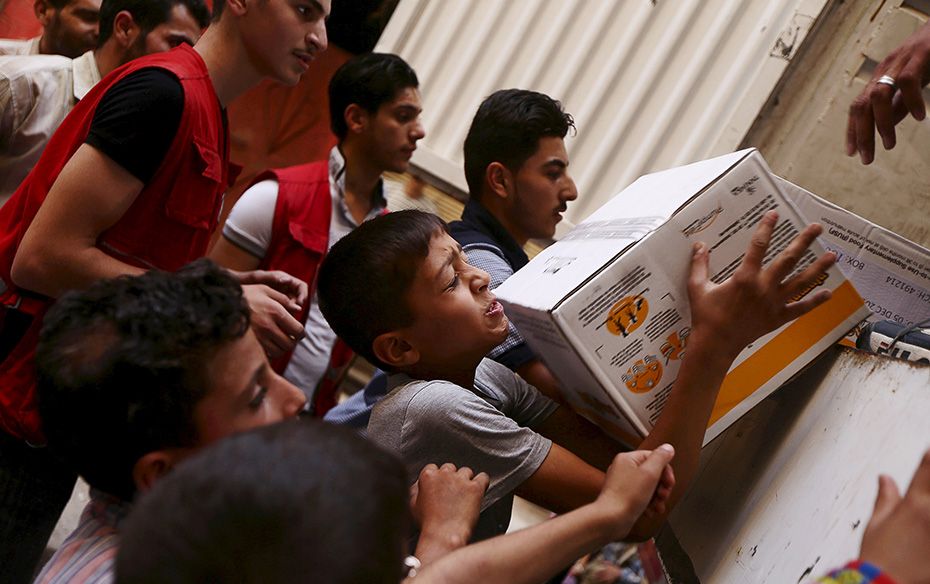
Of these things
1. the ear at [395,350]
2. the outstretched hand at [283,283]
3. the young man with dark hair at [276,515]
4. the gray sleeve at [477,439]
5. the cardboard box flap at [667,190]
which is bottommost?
the outstretched hand at [283,283]

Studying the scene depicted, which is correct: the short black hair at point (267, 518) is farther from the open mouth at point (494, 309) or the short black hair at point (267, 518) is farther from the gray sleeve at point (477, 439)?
the open mouth at point (494, 309)

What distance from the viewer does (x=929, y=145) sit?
8.01ft

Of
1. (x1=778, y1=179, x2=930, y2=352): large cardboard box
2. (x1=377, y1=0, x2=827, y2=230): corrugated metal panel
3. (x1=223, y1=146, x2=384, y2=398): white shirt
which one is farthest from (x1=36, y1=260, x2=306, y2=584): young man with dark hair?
(x1=377, y1=0, x2=827, y2=230): corrugated metal panel

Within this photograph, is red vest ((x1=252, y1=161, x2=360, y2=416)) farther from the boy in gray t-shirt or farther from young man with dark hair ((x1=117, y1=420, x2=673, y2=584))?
young man with dark hair ((x1=117, y1=420, x2=673, y2=584))

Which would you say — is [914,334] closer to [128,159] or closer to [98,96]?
[128,159]

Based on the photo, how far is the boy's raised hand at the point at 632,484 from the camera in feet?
3.93

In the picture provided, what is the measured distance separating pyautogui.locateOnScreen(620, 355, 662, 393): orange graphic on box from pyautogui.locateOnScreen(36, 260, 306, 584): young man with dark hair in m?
0.46

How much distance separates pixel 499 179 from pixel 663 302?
39.0 inches

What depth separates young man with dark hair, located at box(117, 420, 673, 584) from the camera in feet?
2.34

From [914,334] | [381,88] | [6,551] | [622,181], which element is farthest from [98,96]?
[622,181]

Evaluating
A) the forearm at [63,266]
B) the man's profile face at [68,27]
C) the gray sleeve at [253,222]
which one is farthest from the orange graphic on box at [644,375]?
the man's profile face at [68,27]

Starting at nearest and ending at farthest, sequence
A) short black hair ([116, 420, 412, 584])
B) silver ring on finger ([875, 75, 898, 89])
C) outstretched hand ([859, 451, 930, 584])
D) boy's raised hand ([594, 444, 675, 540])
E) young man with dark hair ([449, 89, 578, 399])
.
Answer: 1. short black hair ([116, 420, 412, 584])
2. outstretched hand ([859, 451, 930, 584])
3. boy's raised hand ([594, 444, 675, 540])
4. silver ring on finger ([875, 75, 898, 89])
5. young man with dark hair ([449, 89, 578, 399])

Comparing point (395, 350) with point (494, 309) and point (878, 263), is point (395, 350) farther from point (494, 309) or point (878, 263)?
point (878, 263)

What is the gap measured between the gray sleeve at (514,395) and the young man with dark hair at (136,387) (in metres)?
0.53
